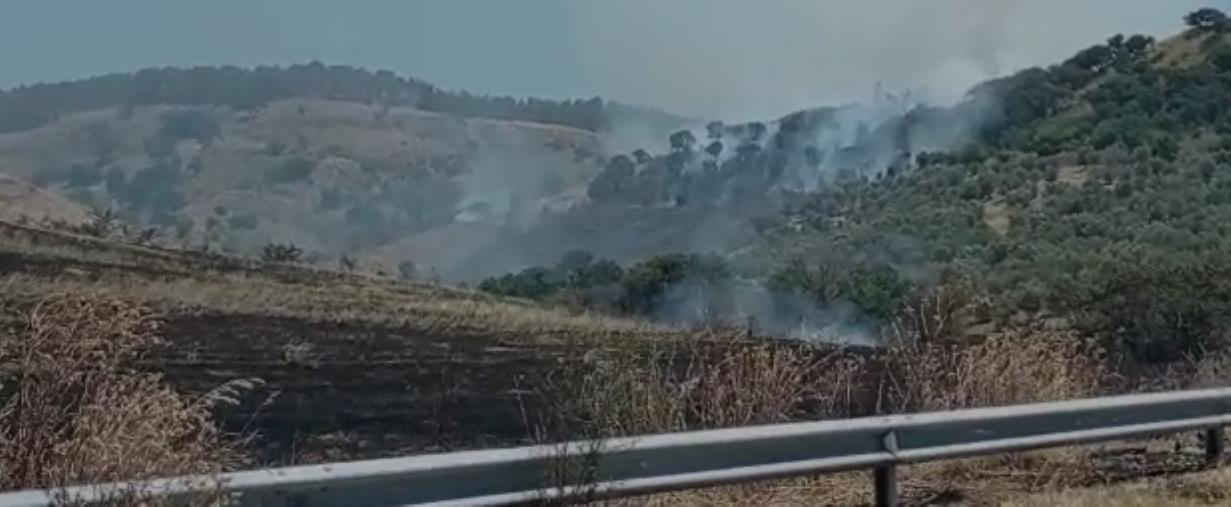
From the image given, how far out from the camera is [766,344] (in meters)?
11.4

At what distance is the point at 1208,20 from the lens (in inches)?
3216

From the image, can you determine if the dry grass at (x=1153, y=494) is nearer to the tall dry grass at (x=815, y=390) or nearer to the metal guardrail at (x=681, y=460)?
the metal guardrail at (x=681, y=460)

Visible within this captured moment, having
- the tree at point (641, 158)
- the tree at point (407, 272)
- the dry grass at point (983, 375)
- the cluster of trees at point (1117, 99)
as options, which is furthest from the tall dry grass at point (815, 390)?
the tree at point (641, 158)

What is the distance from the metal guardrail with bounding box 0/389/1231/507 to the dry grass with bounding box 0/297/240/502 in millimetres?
593

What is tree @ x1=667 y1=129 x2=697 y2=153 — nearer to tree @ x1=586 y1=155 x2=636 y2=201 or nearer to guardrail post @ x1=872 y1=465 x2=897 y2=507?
tree @ x1=586 y1=155 x2=636 y2=201

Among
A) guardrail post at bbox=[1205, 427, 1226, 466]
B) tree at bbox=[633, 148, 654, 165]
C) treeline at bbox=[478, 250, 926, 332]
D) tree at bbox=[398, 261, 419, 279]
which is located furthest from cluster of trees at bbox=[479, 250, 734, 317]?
tree at bbox=[633, 148, 654, 165]

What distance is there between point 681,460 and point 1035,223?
47571mm

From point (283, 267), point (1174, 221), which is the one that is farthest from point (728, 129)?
point (283, 267)

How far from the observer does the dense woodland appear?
27.9 metres

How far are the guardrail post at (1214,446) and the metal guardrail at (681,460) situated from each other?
0.43 m

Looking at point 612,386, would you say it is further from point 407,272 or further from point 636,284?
point 407,272

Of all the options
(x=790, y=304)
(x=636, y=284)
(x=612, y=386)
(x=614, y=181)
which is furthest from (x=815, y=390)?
(x=614, y=181)

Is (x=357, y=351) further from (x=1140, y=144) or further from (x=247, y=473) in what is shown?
(x=1140, y=144)

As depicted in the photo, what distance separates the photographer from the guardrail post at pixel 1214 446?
11008 millimetres
